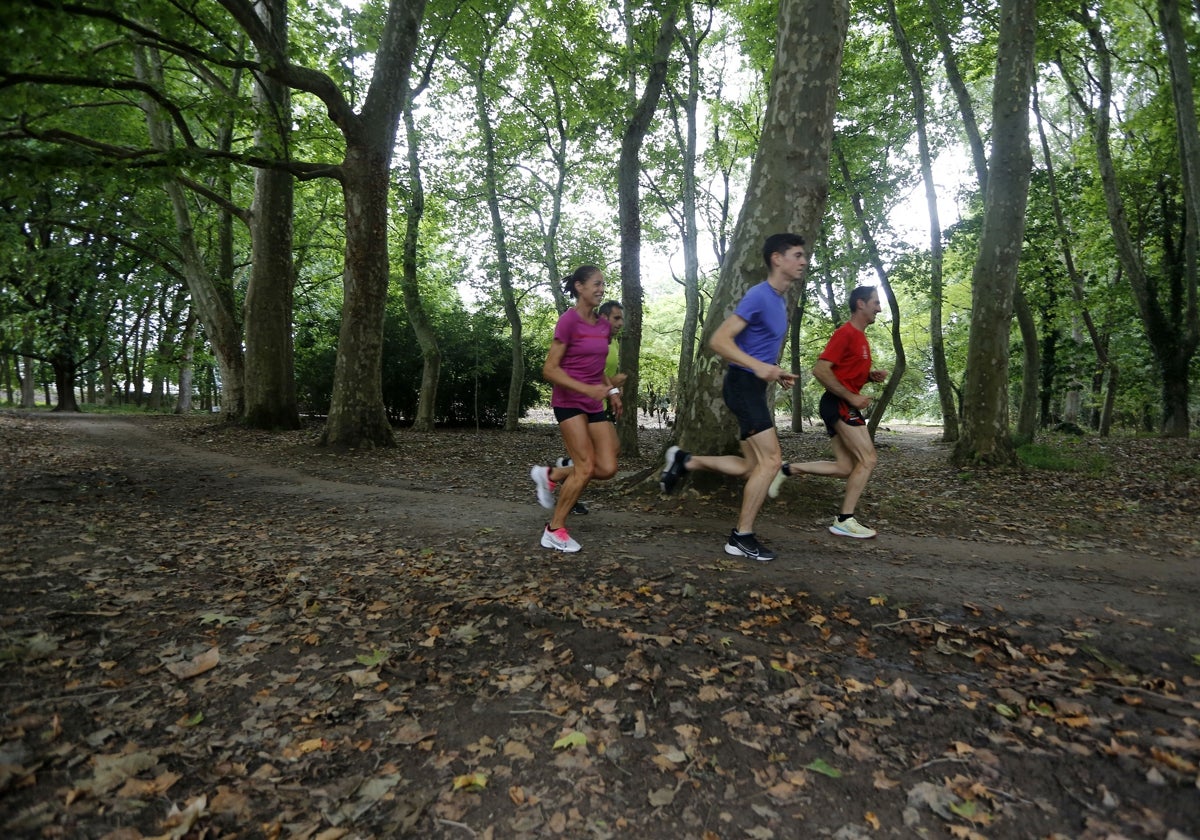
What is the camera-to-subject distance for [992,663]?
3090mm

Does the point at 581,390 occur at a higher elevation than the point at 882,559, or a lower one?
higher

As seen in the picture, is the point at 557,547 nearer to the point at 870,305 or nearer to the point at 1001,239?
the point at 870,305

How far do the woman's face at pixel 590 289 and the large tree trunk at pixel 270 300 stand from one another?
40.7 feet

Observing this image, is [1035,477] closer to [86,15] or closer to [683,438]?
[683,438]

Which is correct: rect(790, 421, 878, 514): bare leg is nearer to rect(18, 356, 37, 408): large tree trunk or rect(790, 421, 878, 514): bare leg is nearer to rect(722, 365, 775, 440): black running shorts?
rect(722, 365, 775, 440): black running shorts

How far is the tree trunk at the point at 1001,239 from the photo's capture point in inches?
369

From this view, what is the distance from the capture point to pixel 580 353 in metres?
4.78

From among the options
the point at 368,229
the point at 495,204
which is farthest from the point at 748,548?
the point at 495,204

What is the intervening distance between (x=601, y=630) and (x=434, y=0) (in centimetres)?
1609

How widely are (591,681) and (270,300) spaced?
1449cm

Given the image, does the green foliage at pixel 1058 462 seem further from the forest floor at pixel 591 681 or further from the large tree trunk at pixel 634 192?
the large tree trunk at pixel 634 192

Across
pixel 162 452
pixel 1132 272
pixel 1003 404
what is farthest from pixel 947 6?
pixel 162 452

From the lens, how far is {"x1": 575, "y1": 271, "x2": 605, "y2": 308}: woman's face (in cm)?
462

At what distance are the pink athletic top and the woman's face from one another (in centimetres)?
12
